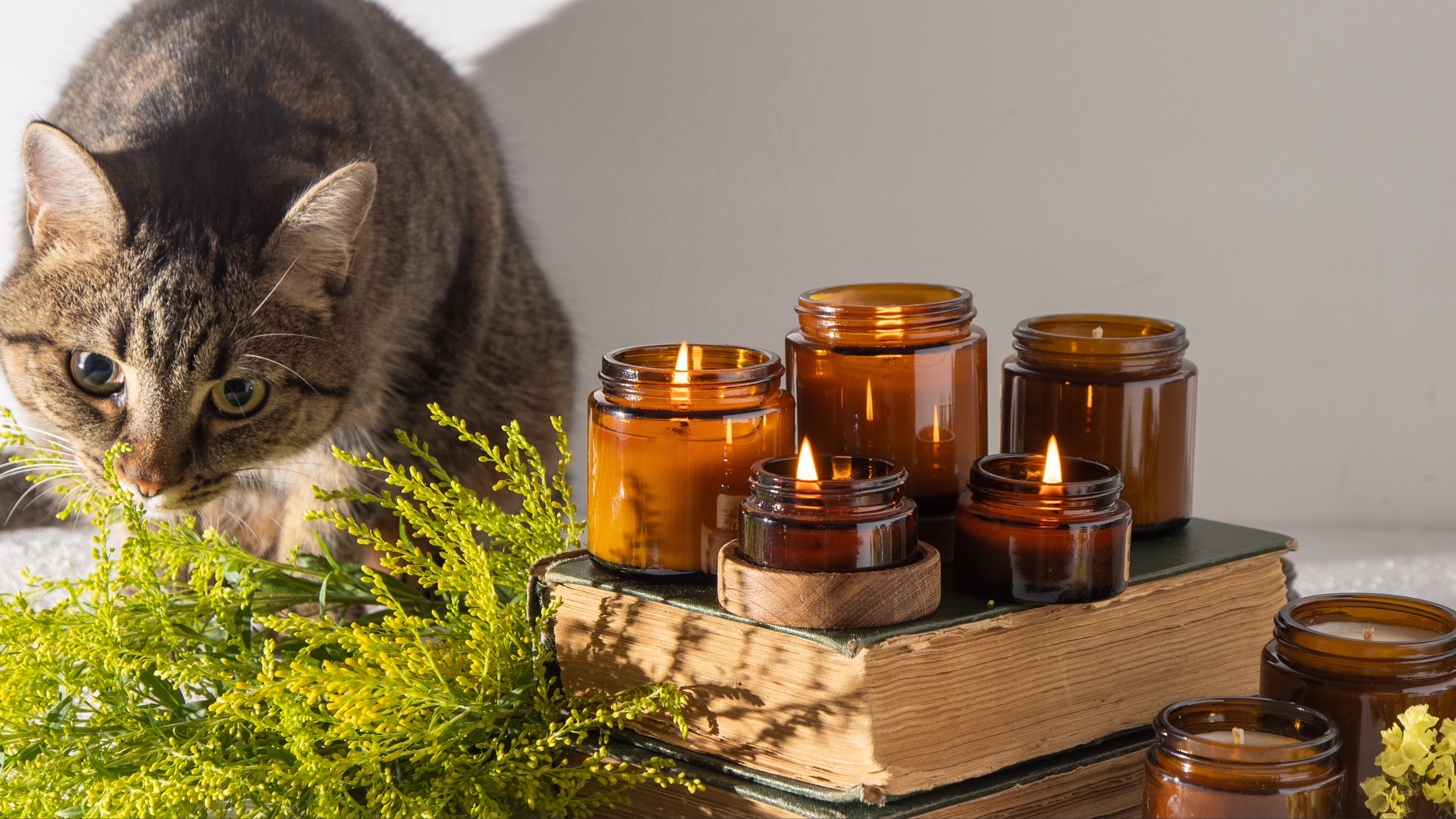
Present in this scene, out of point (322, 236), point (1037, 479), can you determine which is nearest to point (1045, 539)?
point (1037, 479)

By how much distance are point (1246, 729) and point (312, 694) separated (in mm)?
417

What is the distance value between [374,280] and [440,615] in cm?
41

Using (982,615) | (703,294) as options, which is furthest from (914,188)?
(982,615)

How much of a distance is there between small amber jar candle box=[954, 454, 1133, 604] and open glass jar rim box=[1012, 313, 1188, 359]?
111 millimetres

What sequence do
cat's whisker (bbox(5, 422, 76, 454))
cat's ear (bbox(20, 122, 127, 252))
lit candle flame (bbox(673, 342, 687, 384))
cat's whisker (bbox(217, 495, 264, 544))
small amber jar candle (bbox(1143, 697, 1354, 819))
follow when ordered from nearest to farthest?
1. small amber jar candle (bbox(1143, 697, 1354, 819))
2. lit candle flame (bbox(673, 342, 687, 384))
3. cat's ear (bbox(20, 122, 127, 252))
4. cat's whisker (bbox(5, 422, 76, 454))
5. cat's whisker (bbox(217, 495, 264, 544))

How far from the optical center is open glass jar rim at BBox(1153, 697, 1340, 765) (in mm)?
512

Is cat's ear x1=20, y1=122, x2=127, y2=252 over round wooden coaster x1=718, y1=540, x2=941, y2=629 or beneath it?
over

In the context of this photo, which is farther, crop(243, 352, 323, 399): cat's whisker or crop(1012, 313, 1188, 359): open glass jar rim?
crop(243, 352, 323, 399): cat's whisker

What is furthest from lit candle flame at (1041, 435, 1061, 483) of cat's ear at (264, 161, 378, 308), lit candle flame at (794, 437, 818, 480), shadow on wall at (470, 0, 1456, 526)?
shadow on wall at (470, 0, 1456, 526)

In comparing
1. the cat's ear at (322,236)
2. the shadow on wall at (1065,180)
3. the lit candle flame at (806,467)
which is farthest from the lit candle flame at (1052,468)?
the shadow on wall at (1065,180)

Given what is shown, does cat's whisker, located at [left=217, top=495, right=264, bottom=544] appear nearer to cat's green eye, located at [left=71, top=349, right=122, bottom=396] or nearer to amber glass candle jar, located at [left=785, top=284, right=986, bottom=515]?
cat's green eye, located at [left=71, top=349, right=122, bottom=396]

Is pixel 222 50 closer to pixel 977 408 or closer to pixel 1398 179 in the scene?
pixel 977 408

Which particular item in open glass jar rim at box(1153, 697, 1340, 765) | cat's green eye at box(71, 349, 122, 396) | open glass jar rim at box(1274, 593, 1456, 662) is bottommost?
open glass jar rim at box(1153, 697, 1340, 765)

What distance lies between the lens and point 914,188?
1.54 metres
